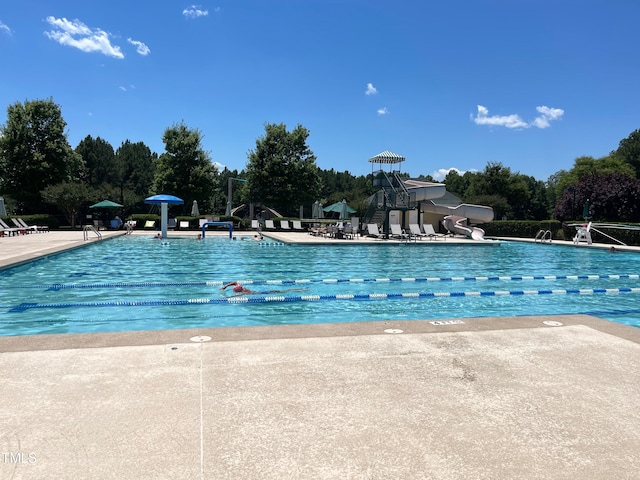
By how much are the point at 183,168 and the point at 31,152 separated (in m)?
11.1

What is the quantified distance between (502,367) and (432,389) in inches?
35.0

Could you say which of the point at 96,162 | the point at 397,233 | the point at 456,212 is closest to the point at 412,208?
the point at 397,233

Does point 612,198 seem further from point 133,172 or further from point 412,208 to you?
point 133,172

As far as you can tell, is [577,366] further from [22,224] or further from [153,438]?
[22,224]

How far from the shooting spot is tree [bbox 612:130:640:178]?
6288cm

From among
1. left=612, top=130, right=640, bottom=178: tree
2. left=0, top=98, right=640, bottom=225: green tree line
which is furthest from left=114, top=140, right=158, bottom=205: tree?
left=612, top=130, right=640, bottom=178: tree

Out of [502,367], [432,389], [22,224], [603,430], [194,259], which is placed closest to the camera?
[603,430]

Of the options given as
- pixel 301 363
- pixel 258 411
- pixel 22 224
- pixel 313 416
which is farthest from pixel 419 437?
pixel 22 224

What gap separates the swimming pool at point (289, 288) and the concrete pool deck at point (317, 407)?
113 inches

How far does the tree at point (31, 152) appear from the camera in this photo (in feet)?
111

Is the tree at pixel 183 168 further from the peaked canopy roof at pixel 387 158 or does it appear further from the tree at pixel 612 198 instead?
the tree at pixel 612 198

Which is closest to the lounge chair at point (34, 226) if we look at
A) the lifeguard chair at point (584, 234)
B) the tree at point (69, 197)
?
the tree at point (69, 197)

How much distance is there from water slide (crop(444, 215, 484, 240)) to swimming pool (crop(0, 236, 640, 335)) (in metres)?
10.8

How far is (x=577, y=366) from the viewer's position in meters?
3.87
